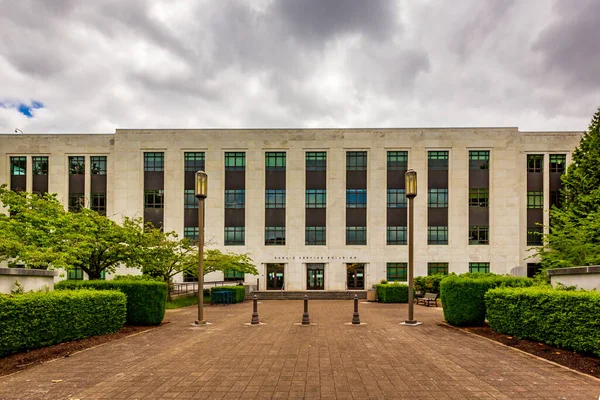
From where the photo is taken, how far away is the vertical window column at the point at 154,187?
37625 millimetres

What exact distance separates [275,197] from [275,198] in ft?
0.34

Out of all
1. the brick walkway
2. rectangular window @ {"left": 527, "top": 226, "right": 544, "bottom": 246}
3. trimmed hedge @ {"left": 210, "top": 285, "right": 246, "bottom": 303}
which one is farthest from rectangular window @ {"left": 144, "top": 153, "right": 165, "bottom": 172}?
rectangular window @ {"left": 527, "top": 226, "right": 544, "bottom": 246}

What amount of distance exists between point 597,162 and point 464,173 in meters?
10.8

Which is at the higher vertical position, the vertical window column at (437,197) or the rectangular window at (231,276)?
the vertical window column at (437,197)

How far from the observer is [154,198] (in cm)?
3781

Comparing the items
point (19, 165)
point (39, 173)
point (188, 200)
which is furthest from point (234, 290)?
point (19, 165)

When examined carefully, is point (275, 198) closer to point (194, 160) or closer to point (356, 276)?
point (194, 160)

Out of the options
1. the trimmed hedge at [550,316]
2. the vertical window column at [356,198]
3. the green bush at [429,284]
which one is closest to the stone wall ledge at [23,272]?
the trimmed hedge at [550,316]

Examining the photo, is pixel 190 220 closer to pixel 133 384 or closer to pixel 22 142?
pixel 22 142

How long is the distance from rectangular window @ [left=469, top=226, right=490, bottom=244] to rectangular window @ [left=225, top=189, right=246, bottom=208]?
23435mm

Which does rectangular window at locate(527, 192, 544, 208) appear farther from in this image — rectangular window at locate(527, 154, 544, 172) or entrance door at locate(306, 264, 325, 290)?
entrance door at locate(306, 264, 325, 290)

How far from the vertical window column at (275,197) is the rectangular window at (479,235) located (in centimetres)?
1904

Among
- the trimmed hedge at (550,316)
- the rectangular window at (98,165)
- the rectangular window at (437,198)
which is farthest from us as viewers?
the rectangular window at (98,165)

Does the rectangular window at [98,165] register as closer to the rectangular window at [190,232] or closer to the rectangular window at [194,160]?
the rectangular window at [194,160]
